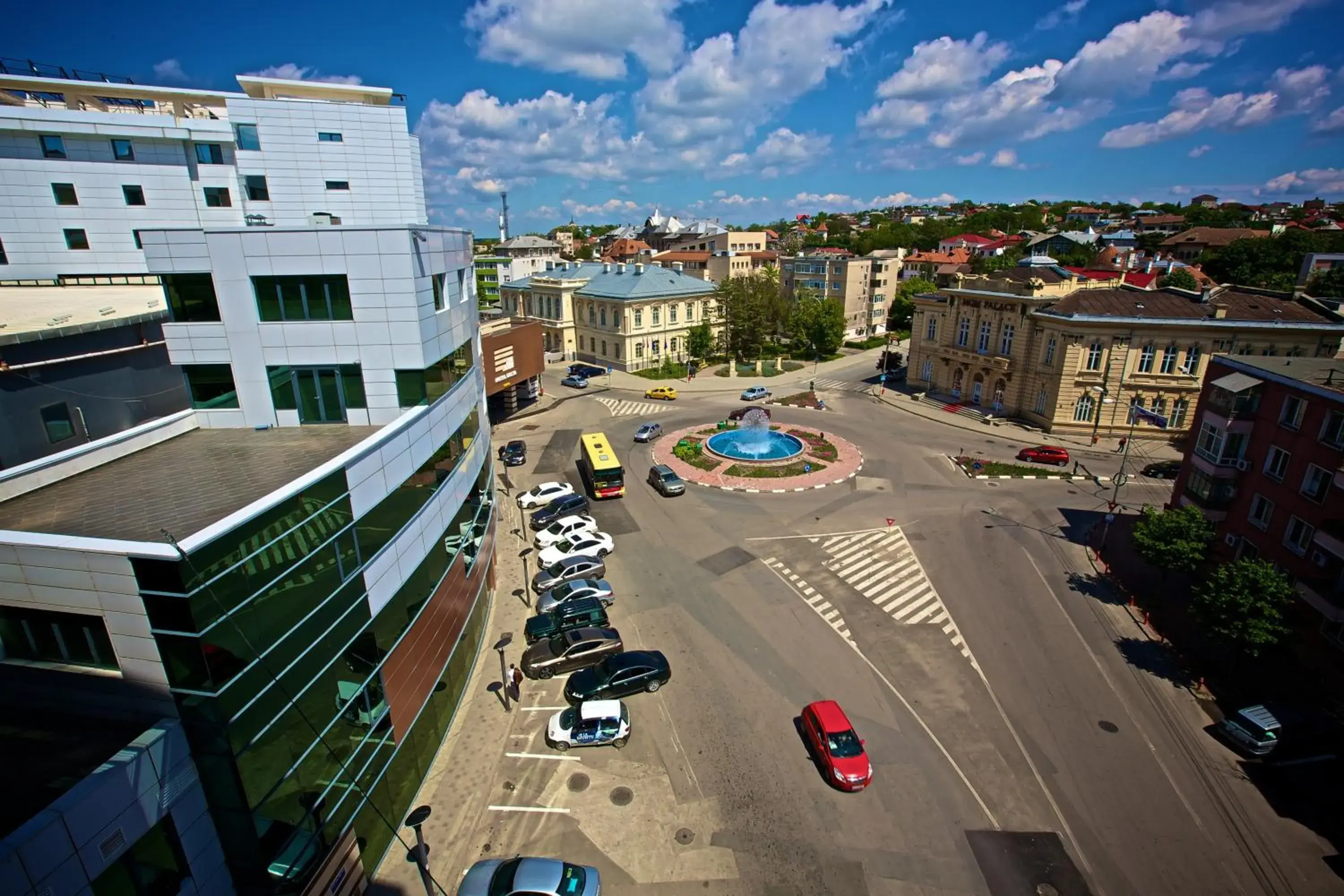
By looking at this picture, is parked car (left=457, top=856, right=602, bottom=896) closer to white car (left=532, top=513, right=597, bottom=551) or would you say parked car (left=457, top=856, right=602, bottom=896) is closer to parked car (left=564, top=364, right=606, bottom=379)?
white car (left=532, top=513, right=597, bottom=551)

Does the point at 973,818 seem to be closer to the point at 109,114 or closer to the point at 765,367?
the point at 109,114

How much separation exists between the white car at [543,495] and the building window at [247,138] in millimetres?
21970

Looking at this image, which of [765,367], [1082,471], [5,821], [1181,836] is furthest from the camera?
[765,367]

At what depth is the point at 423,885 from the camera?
15.5 metres

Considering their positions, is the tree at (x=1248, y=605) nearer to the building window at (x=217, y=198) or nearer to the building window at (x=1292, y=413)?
the building window at (x=1292, y=413)

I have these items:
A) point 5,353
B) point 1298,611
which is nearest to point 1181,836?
point 1298,611

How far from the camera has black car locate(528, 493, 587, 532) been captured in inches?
1326

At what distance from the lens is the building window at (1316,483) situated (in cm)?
2303

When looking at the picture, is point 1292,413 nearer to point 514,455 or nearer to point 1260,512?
point 1260,512

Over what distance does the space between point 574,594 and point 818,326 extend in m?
59.5

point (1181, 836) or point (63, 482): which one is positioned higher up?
point (63, 482)

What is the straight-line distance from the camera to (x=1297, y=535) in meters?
24.3

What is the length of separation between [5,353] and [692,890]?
21895 mm

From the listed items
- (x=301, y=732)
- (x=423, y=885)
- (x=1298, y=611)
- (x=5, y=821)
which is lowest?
(x=423, y=885)
